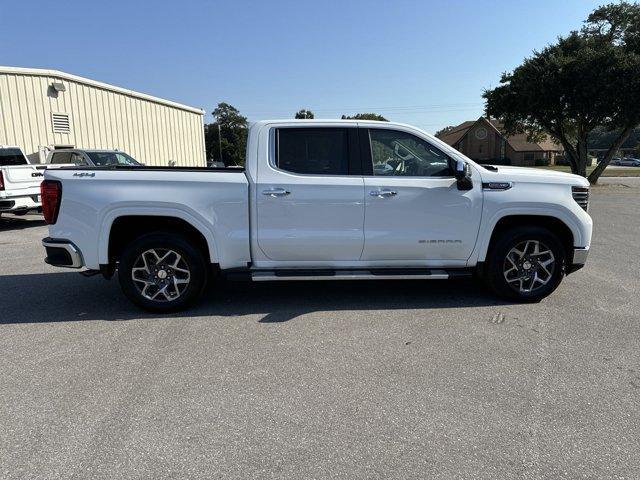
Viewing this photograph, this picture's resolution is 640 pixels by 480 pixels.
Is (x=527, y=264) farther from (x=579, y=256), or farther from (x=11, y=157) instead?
(x=11, y=157)

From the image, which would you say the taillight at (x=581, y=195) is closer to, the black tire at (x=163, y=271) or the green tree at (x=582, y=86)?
the black tire at (x=163, y=271)

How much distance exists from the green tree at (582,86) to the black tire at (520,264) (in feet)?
67.7

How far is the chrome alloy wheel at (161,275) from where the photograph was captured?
16.4 feet

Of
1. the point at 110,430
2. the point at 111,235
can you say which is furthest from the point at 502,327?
the point at 111,235

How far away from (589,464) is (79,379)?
136 inches

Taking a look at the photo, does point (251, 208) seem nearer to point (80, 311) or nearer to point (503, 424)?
point (80, 311)

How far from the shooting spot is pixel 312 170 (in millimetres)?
5074

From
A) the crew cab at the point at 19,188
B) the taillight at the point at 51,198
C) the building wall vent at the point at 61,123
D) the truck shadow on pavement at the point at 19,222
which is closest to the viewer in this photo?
the taillight at the point at 51,198

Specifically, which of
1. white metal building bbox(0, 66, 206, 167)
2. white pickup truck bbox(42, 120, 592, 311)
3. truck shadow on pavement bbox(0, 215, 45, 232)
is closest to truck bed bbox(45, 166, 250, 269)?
white pickup truck bbox(42, 120, 592, 311)

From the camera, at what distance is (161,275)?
505 cm

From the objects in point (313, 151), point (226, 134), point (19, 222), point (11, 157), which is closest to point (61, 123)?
point (11, 157)

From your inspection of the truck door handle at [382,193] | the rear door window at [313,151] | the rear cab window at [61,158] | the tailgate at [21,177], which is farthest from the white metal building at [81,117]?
the truck door handle at [382,193]

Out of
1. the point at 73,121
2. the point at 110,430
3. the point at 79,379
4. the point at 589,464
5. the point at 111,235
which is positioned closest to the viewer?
the point at 589,464

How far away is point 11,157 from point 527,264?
1319 centimetres
